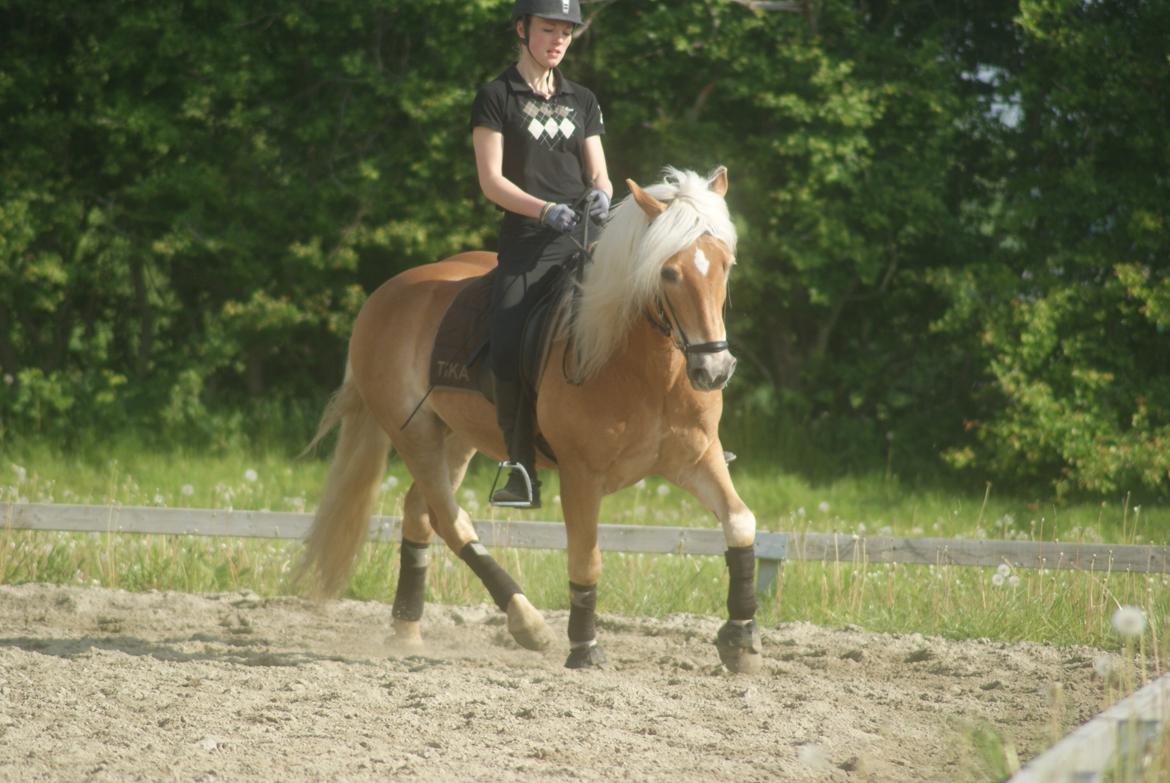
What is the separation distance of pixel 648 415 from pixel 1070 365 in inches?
337

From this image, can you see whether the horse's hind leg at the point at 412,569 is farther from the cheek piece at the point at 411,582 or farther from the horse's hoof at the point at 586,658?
the horse's hoof at the point at 586,658

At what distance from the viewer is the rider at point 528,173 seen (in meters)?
5.99

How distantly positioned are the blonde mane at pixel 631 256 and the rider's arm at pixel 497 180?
1.23 ft

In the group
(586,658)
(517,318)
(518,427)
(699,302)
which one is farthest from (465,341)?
(699,302)

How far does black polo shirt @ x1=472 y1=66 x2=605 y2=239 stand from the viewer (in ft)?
19.9

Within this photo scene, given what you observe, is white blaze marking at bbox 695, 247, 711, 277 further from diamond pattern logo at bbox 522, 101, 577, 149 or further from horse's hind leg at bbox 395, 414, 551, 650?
horse's hind leg at bbox 395, 414, 551, 650

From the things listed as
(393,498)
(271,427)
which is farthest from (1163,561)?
(271,427)

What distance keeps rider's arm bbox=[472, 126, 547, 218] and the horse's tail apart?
189cm

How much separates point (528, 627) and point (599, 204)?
190 centimetres

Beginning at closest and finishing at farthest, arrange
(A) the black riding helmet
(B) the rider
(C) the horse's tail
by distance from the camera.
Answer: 1. (A) the black riding helmet
2. (B) the rider
3. (C) the horse's tail

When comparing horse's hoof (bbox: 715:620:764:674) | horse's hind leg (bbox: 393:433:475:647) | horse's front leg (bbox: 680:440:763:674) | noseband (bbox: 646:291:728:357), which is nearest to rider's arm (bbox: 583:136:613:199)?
noseband (bbox: 646:291:728:357)

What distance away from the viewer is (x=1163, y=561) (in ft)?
23.8

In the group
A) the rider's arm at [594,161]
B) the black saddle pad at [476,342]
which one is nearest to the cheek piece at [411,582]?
the black saddle pad at [476,342]

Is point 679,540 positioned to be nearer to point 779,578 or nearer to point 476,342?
point 779,578
